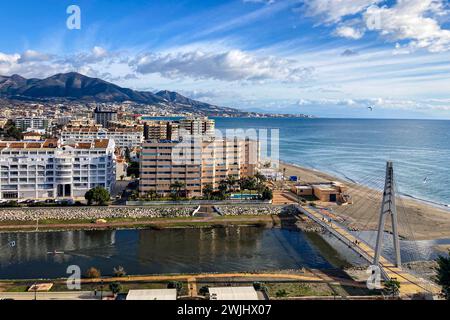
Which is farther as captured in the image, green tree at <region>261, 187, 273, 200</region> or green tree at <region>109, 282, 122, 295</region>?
green tree at <region>261, 187, 273, 200</region>

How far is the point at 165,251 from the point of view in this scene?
1496 cm

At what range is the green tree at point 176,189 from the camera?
2108 cm

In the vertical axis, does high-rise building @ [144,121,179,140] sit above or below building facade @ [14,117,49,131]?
below

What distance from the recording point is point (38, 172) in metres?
20.8

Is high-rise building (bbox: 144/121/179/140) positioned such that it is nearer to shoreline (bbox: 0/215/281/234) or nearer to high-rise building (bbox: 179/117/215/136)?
high-rise building (bbox: 179/117/215/136)

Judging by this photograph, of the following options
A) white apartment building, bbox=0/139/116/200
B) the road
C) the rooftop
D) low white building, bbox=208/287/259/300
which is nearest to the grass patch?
low white building, bbox=208/287/259/300

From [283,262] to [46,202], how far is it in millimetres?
12776

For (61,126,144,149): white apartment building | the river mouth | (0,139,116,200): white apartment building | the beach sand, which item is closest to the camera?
the river mouth

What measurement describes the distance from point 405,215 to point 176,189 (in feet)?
39.5

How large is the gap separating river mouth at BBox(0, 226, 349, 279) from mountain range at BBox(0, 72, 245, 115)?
124895mm

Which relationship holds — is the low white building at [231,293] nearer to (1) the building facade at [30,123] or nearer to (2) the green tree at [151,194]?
(2) the green tree at [151,194]

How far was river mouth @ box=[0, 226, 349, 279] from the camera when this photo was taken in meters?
13.1

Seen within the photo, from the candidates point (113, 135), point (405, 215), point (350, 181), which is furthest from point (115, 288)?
point (113, 135)
